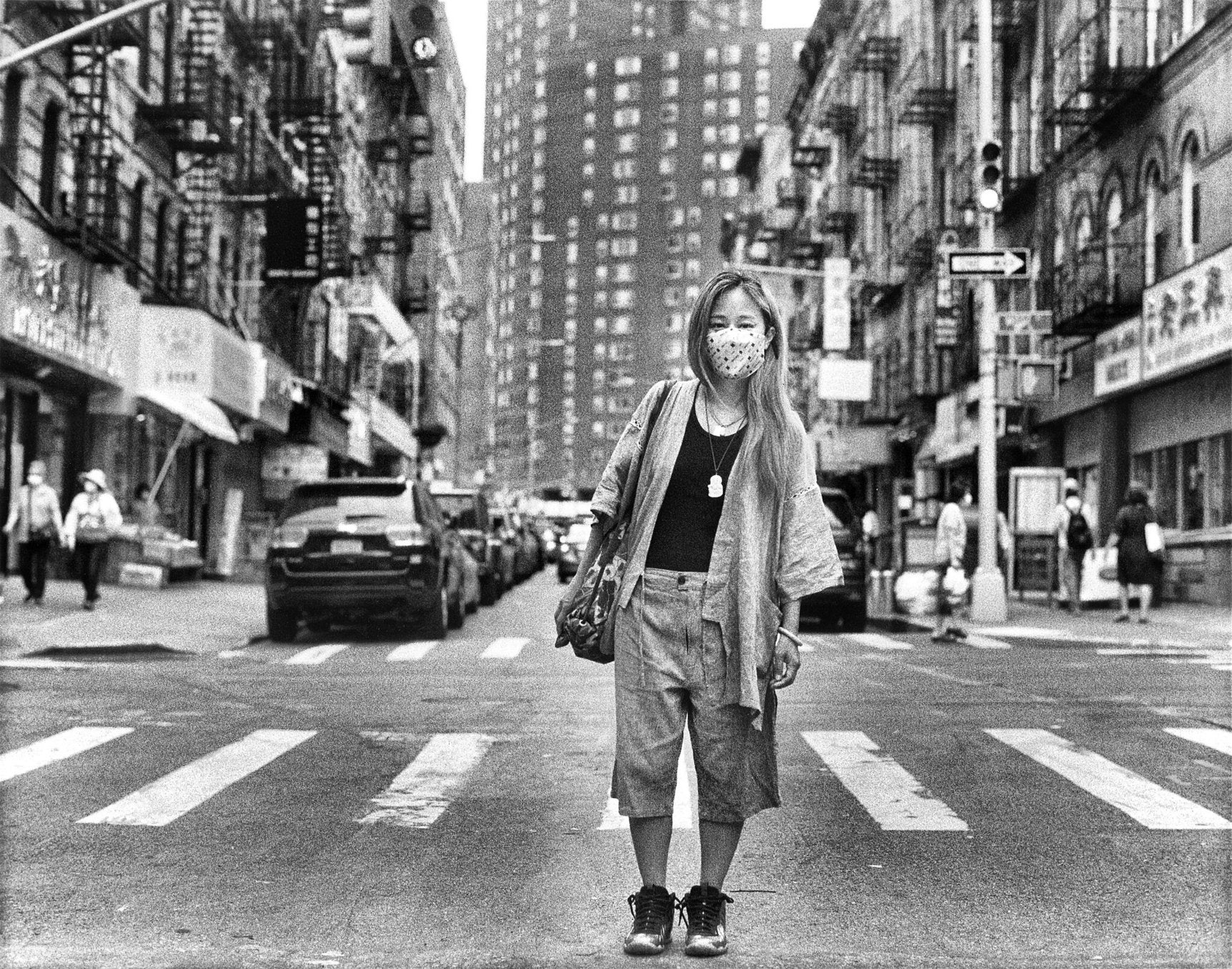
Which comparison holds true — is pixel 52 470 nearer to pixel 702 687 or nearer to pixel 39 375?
pixel 39 375

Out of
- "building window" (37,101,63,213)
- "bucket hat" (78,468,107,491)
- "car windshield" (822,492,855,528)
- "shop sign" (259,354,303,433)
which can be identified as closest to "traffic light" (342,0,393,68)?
"bucket hat" (78,468,107,491)

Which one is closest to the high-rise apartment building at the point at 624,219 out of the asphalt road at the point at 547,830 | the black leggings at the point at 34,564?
the black leggings at the point at 34,564

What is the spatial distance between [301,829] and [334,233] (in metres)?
37.6

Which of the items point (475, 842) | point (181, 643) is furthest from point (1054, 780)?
point (181, 643)

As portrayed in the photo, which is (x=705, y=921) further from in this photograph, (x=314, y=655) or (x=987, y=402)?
(x=987, y=402)

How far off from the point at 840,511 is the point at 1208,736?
12.4m

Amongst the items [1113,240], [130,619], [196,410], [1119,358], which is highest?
[1113,240]

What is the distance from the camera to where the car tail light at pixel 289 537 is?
62.5 ft

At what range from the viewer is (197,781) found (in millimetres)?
8719

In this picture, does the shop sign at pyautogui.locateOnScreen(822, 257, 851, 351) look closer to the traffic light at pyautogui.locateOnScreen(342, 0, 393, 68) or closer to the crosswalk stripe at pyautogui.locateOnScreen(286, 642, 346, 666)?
the traffic light at pyautogui.locateOnScreen(342, 0, 393, 68)

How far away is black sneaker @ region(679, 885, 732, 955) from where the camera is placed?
5.11m

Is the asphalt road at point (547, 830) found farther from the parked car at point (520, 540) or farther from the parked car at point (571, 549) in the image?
the parked car at point (571, 549)

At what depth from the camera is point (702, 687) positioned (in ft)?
16.7

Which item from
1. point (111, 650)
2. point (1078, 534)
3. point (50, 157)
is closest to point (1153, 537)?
point (1078, 534)
